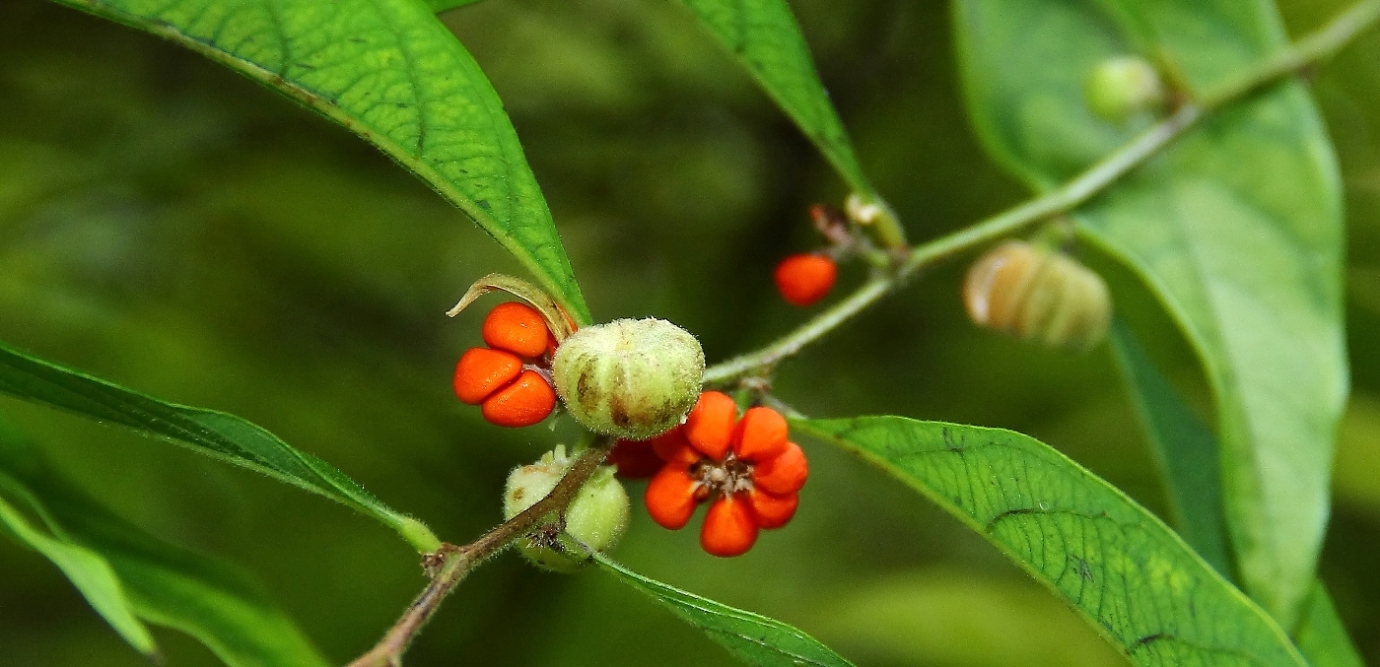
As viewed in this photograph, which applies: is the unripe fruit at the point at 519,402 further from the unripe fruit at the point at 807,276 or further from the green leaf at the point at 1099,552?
the unripe fruit at the point at 807,276

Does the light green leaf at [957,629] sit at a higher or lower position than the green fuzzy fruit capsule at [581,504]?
higher

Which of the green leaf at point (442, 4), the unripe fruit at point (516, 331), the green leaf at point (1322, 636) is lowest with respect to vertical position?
the unripe fruit at point (516, 331)

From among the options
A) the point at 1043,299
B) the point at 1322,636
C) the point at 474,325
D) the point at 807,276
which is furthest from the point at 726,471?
the point at 474,325

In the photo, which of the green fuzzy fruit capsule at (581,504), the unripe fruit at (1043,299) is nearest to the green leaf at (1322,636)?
the unripe fruit at (1043,299)

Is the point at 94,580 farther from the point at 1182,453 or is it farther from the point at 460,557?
the point at 1182,453

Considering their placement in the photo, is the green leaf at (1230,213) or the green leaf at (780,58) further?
the green leaf at (1230,213)

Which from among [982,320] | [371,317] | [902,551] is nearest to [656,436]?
[982,320]
